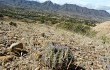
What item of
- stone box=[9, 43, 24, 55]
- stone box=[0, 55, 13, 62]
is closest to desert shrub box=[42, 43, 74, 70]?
stone box=[0, 55, 13, 62]

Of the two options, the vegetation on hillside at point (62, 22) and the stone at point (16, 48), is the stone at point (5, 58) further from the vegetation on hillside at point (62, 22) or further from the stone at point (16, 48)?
the vegetation on hillside at point (62, 22)

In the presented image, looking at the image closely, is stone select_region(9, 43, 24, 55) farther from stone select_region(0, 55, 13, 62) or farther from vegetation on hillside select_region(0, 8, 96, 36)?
vegetation on hillside select_region(0, 8, 96, 36)

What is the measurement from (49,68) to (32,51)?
1.15 meters

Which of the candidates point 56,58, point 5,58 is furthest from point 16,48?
point 56,58

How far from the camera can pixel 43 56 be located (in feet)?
15.7

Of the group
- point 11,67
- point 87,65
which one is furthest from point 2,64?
point 87,65

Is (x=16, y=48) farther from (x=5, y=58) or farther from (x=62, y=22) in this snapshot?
(x=62, y=22)

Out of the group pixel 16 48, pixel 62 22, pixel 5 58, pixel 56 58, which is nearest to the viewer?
pixel 56 58

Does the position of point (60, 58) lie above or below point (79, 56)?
above

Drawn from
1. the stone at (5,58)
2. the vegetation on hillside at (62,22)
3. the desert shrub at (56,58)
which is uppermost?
the desert shrub at (56,58)

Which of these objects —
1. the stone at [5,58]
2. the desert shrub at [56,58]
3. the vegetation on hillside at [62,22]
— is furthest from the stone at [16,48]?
the vegetation on hillside at [62,22]

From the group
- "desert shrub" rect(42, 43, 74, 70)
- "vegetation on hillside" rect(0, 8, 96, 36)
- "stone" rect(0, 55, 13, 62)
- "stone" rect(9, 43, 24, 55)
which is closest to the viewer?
"desert shrub" rect(42, 43, 74, 70)

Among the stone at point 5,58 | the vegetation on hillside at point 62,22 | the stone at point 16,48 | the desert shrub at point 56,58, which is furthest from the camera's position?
the vegetation on hillside at point 62,22

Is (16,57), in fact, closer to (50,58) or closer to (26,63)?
(26,63)
